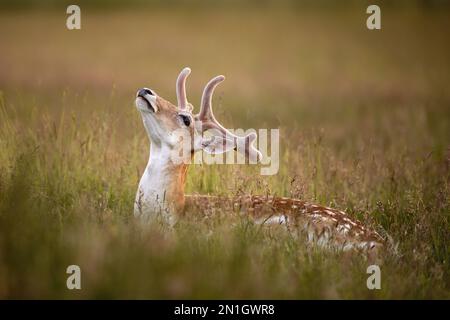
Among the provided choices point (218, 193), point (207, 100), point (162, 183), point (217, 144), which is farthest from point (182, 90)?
point (218, 193)

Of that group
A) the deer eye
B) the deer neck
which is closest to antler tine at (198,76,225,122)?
the deer eye

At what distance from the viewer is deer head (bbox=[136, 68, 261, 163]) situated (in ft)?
22.4

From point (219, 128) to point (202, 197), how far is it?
0.67m

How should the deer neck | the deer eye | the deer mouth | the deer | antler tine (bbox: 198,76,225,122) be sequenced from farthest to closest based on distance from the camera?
antler tine (bbox: 198,76,225,122) < the deer eye < the deer neck < the deer mouth < the deer

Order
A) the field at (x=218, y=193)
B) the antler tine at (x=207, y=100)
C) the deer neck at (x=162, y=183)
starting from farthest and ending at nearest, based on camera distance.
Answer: the antler tine at (x=207, y=100)
the deer neck at (x=162, y=183)
the field at (x=218, y=193)

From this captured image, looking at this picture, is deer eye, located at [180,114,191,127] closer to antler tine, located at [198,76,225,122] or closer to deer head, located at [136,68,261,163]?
deer head, located at [136,68,261,163]

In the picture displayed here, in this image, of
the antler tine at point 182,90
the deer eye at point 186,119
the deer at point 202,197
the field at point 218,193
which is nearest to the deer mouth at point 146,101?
the deer at point 202,197

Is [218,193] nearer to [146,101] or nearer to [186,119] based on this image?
[186,119]

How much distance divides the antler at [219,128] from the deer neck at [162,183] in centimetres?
49

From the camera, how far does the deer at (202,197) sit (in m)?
6.45

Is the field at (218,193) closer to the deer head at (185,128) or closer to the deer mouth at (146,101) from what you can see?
the deer head at (185,128)

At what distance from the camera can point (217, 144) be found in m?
7.15

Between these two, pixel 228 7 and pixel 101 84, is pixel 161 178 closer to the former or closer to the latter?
pixel 101 84

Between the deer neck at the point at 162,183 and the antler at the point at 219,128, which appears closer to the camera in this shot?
Answer: the deer neck at the point at 162,183
